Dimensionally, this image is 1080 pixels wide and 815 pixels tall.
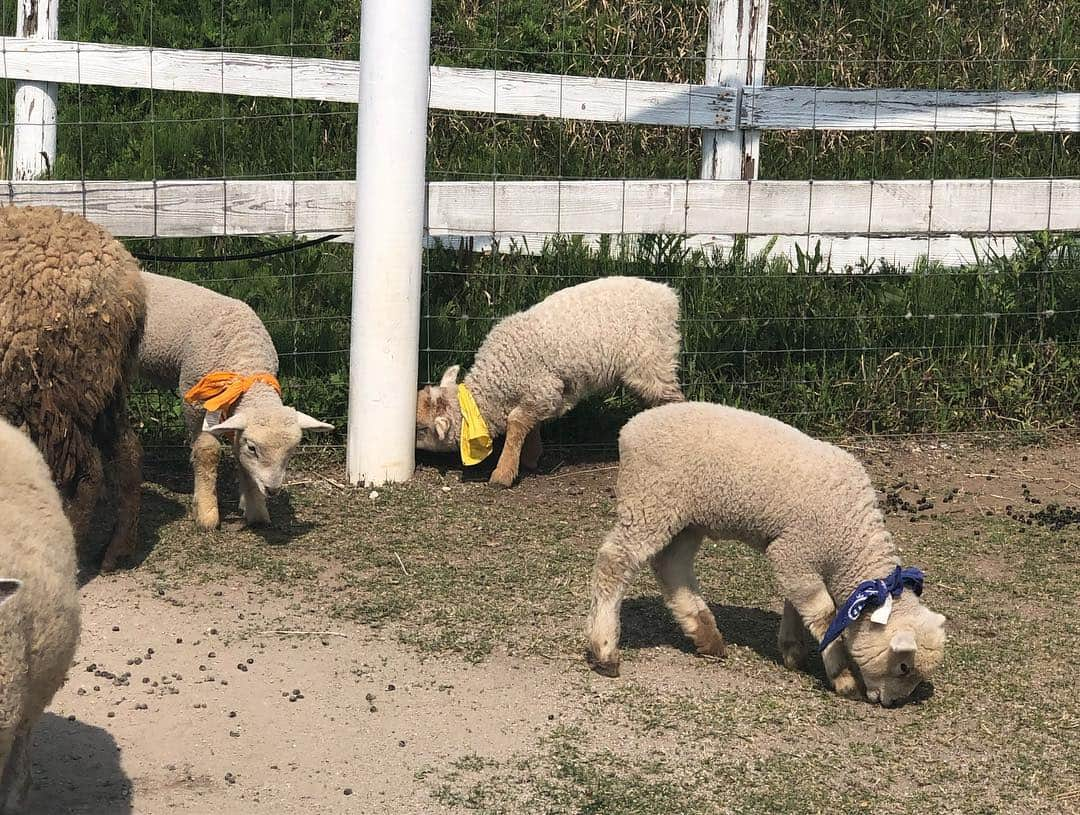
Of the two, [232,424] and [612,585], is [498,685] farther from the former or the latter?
[232,424]

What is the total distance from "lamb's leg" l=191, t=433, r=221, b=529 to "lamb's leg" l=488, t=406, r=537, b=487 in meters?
1.70

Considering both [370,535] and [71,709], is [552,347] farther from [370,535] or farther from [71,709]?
[71,709]

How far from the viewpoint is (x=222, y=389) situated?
7.04 m

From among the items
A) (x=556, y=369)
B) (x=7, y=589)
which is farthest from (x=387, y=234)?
(x=7, y=589)

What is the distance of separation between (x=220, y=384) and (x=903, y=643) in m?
3.67

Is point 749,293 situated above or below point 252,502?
above

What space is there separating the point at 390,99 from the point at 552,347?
1697 millimetres

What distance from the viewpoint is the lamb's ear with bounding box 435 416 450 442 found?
8039 millimetres

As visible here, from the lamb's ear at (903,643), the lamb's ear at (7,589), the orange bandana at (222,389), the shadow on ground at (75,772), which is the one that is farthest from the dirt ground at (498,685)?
the lamb's ear at (7,589)

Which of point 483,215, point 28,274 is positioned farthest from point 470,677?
point 483,215

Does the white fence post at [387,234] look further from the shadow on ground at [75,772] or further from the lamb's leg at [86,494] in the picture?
the shadow on ground at [75,772]

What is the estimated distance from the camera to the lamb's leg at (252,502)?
23.2 feet

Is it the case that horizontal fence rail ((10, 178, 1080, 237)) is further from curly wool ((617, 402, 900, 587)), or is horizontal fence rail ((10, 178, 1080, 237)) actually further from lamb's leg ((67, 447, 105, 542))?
curly wool ((617, 402, 900, 587))

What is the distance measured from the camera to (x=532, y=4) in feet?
39.8
